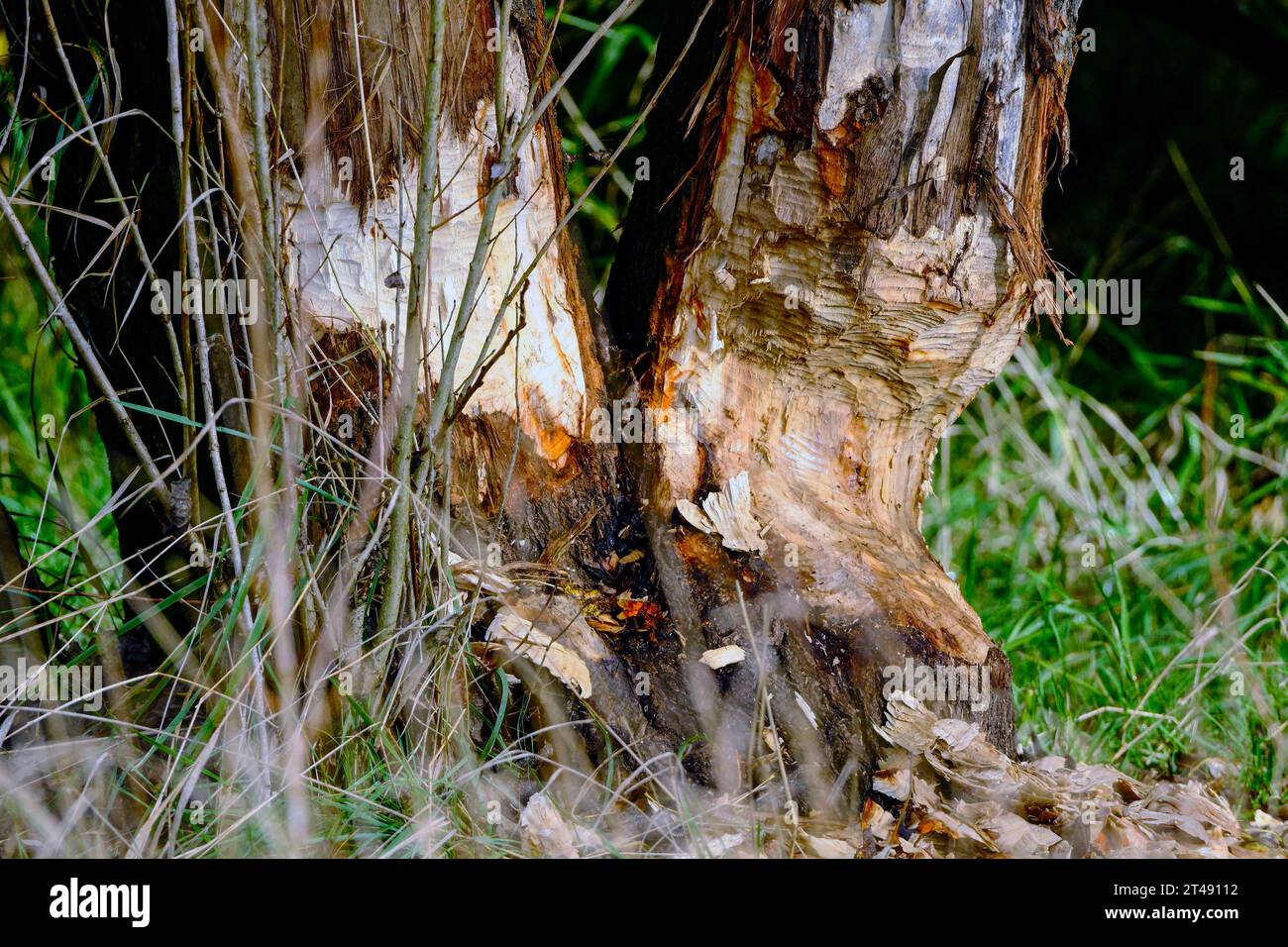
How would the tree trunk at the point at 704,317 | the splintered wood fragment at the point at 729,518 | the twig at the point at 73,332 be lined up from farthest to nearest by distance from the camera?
the splintered wood fragment at the point at 729,518
the tree trunk at the point at 704,317
the twig at the point at 73,332

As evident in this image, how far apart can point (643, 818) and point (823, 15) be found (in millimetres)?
1126

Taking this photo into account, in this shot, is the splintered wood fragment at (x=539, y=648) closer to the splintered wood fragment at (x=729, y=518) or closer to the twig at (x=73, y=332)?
the splintered wood fragment at (x=729, y=518)

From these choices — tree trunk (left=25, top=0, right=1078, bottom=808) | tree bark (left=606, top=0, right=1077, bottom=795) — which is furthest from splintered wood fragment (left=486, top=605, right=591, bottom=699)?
tree bark (left=606, top=0, right=1077, bottom=795)

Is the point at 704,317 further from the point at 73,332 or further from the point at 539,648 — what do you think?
the point at 73,332

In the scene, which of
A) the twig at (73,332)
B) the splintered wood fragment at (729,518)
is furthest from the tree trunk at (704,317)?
the twig at (73,332)

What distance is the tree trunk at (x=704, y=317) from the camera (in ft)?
4.63

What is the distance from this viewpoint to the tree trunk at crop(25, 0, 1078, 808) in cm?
141

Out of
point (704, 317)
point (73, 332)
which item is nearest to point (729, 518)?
point (704, 317)

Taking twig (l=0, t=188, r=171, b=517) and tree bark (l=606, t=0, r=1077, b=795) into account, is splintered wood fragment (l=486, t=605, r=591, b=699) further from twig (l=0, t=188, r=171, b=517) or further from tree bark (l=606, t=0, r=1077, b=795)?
twig (l=0, t=188, r=171, b=517)

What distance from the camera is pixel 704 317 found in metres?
1.62

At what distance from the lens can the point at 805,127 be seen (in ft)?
4.72
